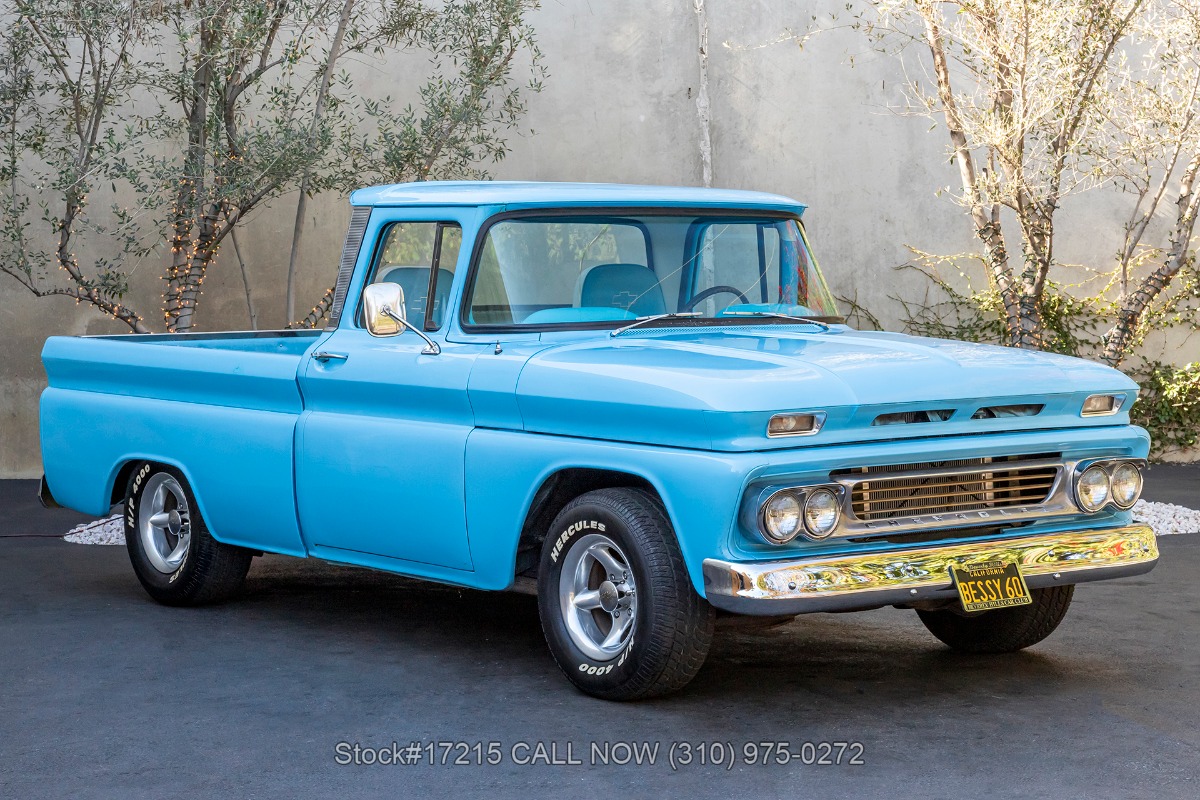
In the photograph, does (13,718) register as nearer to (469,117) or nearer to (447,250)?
(447,250)

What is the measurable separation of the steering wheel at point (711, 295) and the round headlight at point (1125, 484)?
160 centimetres

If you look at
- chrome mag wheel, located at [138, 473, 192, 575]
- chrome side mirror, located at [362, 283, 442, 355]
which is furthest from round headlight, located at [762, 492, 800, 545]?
chrome mag wheel, located at [138, 473, 192, 575]

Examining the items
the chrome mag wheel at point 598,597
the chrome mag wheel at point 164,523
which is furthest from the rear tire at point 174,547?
the chrome mag wheel at point 598,597

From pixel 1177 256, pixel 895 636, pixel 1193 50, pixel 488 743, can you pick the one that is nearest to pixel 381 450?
pixel 488 743

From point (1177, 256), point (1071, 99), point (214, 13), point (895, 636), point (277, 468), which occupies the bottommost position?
point (895, 636)

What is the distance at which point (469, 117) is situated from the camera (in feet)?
34.9

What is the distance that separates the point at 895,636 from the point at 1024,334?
13.1 ft

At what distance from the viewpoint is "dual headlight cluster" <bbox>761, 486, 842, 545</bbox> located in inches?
190

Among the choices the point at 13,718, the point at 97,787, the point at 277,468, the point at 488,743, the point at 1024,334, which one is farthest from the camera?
the point at 1024,334

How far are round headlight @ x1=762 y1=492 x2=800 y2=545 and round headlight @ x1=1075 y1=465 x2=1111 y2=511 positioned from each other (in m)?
1.22

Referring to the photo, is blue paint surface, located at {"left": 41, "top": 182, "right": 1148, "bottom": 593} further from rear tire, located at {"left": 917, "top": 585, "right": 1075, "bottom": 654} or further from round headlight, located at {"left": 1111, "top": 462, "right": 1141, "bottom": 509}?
rear tire, located at {"left": 917, "top": 585, "right": 1075, "bottom": 654}

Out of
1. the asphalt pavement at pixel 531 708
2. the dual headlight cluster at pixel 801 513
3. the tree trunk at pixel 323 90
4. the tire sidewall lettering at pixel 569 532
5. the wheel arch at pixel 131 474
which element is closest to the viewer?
the asphalt pavement at pixel 531 708

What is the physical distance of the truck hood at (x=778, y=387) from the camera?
4836mm

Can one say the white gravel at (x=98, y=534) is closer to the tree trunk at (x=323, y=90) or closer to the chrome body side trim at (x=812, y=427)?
the tree trunk at (x=323, y=90)
